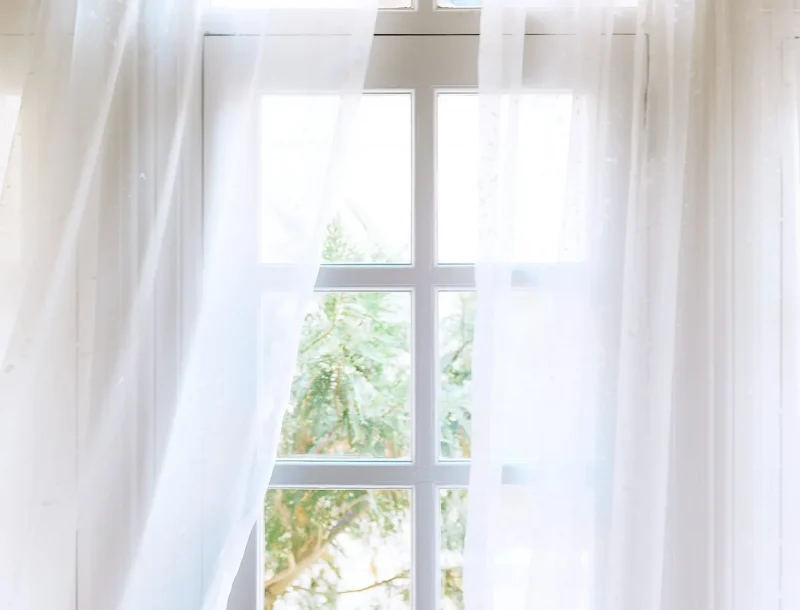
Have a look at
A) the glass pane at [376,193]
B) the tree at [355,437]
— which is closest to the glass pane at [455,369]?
the tree at [355,437]

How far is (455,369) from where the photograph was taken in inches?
47.1

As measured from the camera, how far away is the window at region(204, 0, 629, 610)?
118cm

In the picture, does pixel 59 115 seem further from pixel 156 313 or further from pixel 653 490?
pixel 653 490

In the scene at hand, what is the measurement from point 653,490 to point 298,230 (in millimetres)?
676

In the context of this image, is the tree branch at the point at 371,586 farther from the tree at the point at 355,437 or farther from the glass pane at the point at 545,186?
the glass pane at the point at 545,186

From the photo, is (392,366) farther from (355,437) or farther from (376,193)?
(376,193)

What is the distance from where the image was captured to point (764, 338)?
1.08 metres

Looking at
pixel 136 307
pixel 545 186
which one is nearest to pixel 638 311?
pixel 545 186

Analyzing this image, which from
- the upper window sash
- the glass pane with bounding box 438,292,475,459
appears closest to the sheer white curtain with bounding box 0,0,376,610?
the upper window sash

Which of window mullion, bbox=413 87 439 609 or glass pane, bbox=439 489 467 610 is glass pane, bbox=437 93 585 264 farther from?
glass pane, bbox=439 489 467 610

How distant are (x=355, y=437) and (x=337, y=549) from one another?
199 mm

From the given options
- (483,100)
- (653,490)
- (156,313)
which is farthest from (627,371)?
(156,313)

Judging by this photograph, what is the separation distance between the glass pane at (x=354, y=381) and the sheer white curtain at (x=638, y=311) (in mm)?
198

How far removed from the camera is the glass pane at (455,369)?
3.92 feet
